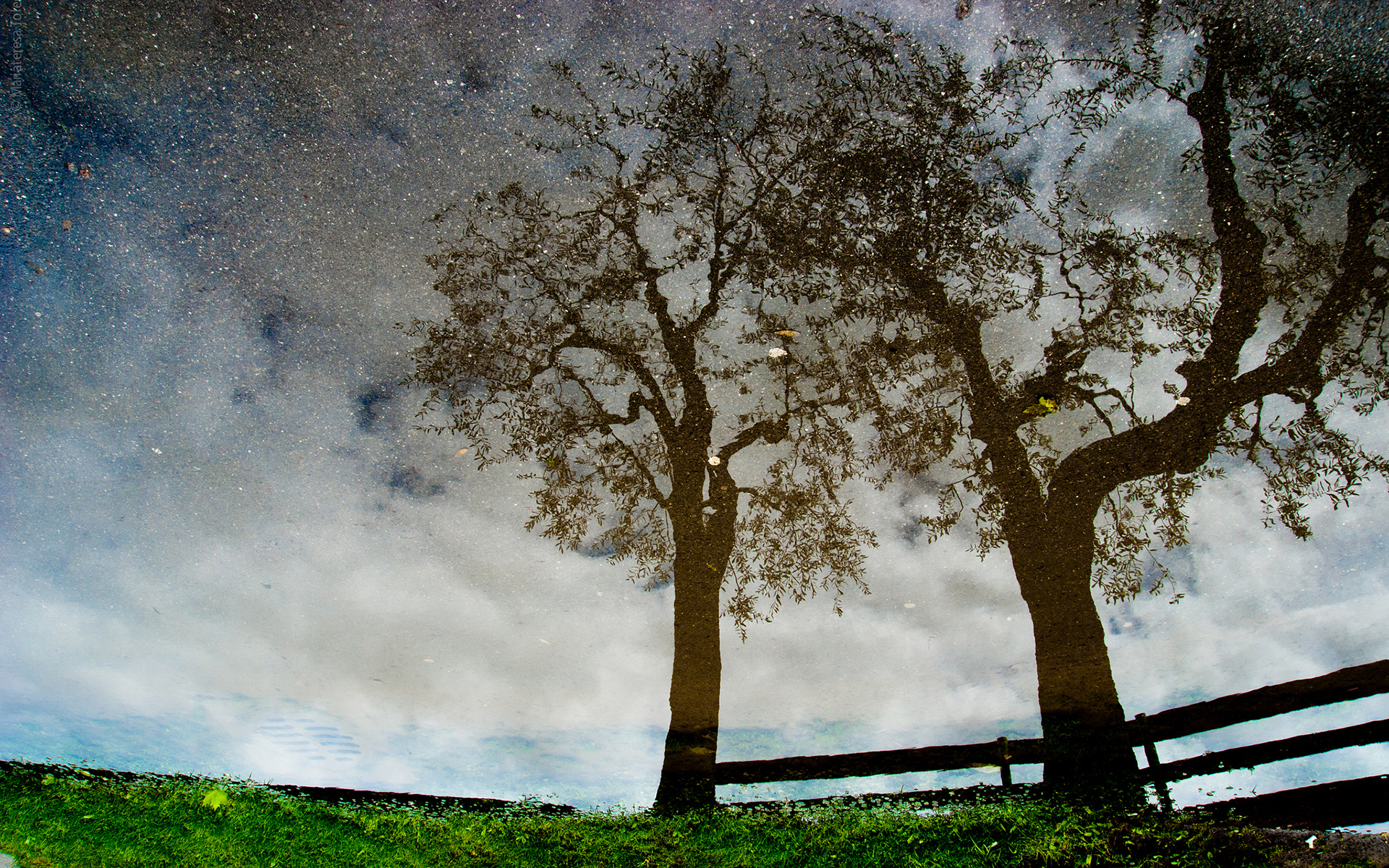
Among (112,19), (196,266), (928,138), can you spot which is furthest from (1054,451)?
(112,19)

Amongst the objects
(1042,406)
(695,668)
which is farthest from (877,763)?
(1042,406)

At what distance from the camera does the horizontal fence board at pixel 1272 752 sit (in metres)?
3.04

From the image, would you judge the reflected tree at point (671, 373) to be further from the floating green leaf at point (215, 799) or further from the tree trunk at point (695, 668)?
the floating green leaf at point (215, 799)

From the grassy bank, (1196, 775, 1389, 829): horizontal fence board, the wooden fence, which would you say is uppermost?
the wooden fence

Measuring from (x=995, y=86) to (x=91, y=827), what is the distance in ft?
25.1

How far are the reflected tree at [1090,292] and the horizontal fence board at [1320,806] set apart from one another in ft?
1.86

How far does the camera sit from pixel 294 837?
10.3 feet

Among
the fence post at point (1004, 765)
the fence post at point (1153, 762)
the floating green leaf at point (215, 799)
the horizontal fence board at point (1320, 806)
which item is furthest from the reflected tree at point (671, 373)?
the floating green leaf at point (215, 799)

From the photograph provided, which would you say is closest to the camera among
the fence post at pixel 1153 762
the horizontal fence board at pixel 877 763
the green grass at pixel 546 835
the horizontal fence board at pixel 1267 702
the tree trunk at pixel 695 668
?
the green grass at pixel 546 835

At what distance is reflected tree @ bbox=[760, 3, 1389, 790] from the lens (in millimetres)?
3053

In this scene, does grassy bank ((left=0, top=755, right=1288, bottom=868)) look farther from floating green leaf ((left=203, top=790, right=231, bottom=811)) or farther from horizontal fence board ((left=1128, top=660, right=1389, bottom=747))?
horizontal fence board ((left=1128, top=660, right=1389, bottom=747))

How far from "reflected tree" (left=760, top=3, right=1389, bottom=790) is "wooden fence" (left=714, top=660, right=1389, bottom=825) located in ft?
0.83

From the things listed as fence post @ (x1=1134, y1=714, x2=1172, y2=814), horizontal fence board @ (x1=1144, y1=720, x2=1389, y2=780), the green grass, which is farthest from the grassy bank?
horizontal fence board @ (x1=1144, y1=720, x2=1389, y2=780)

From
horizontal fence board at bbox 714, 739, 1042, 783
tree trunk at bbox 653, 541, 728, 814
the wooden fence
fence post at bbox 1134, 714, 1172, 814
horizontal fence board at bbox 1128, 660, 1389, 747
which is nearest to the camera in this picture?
fence post at bbox 1134, 714, 1172, 814
